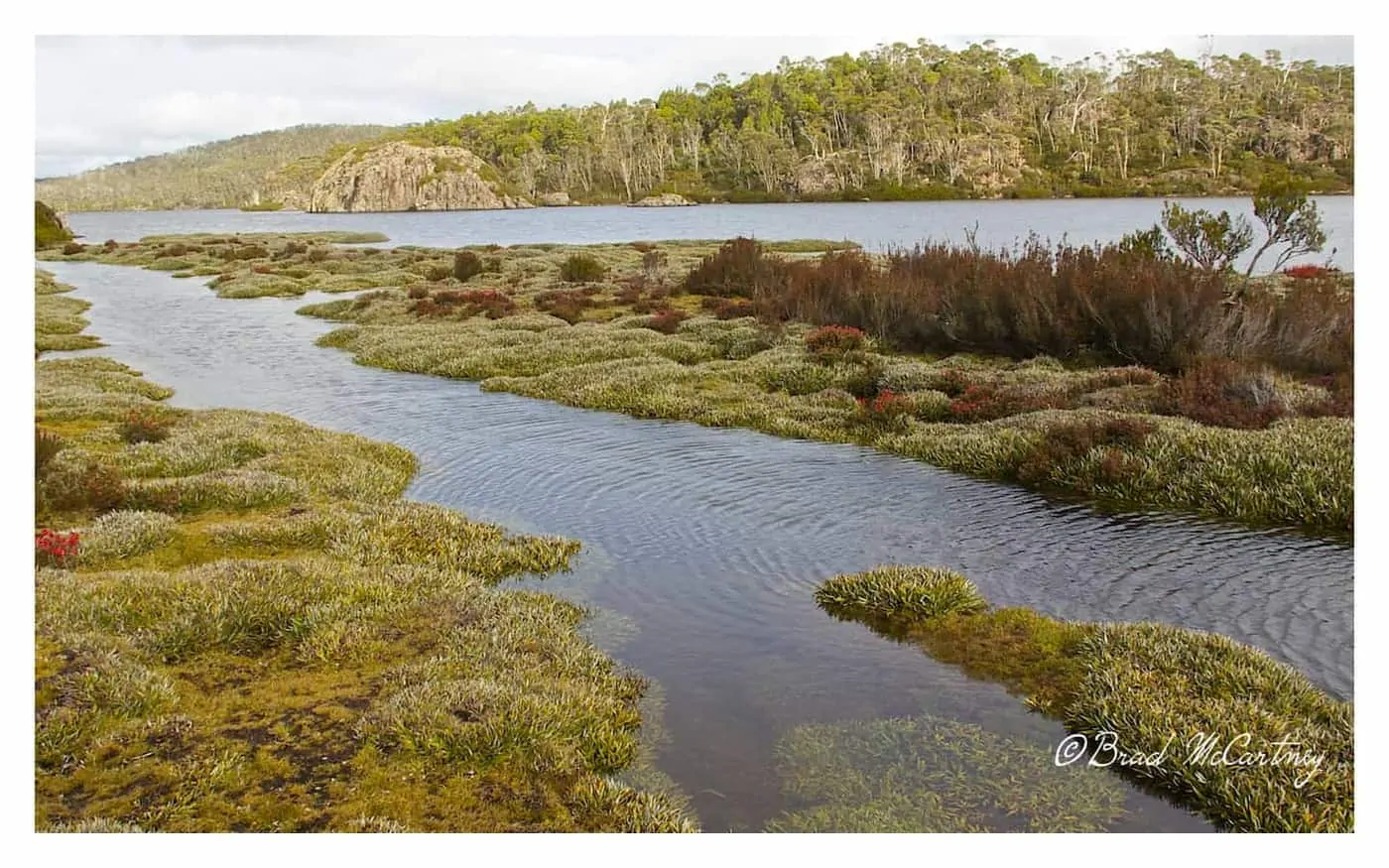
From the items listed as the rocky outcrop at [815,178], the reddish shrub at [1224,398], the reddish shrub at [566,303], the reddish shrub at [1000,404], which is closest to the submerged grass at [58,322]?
the reddish shrub at [566,303]

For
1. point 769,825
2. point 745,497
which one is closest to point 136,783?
point 769,825

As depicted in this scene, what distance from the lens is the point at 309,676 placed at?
9.70m

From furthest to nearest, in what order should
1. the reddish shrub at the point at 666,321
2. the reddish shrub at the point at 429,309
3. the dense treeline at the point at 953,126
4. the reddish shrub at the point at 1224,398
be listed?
the dense treeline at the point at 953,126
the reddish shrub at the point at 429,309
the reddish shrub at the point at 666,321
the reddish shrub at the point at 1224,398

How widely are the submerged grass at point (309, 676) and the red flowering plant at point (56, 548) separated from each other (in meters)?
0.26

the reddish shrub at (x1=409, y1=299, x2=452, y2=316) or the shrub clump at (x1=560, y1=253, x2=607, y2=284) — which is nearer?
the reddish shrub at (x1=409, y1=299, x2=452, y2=316)

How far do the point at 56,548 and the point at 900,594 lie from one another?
10.9 metres

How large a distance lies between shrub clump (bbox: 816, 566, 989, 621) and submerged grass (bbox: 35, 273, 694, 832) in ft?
10.4

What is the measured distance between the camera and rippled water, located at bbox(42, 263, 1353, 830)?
930 centimetres

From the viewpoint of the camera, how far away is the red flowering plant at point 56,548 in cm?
1184

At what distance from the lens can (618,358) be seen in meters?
30.2

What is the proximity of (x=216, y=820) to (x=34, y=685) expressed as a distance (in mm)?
2837

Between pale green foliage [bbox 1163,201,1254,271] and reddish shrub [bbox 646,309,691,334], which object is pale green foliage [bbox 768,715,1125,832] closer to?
pale green foliage [bbox 1163,201,1254,271]

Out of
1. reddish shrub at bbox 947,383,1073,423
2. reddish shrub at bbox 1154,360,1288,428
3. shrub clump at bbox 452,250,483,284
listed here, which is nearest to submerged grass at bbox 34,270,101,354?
shrub clump at bbox 452,250,483,284

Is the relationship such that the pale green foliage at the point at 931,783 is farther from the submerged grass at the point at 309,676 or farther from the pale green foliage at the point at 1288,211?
the pale green foliage at the point at 1288,211
